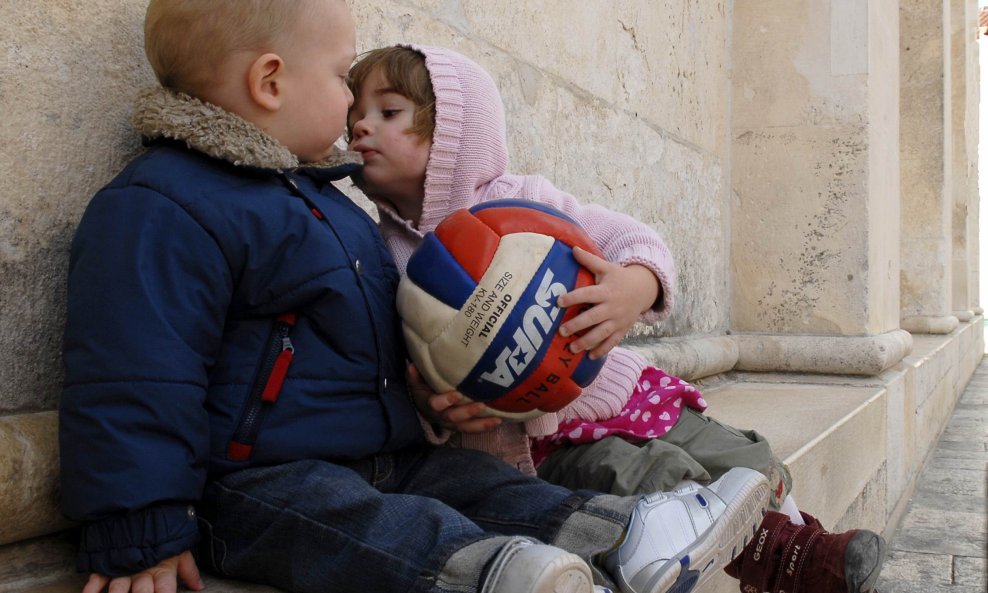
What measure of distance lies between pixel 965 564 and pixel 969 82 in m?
11.5

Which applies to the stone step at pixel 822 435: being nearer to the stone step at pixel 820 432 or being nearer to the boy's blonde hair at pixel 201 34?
Answer: the stone step at pixel 820 432

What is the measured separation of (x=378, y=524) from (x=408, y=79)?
1.00m

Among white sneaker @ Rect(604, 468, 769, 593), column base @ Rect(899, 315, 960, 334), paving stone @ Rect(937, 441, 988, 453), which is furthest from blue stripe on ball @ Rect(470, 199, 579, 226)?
column base @ Rect(899, 315, 960, 334)

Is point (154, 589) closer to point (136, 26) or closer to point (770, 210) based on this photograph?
point (136, 26)

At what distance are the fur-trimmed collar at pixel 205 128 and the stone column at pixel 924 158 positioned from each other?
29.6 feet

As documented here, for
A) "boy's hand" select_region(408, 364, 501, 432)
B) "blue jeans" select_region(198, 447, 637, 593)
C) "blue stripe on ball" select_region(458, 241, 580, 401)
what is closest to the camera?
"blue jeans" select_region(198, 447, 637, 593)

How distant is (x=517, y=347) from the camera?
1657mm

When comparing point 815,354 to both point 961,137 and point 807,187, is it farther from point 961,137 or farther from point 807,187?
point 961,137

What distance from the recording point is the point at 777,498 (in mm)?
2414

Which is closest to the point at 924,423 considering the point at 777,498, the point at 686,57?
the point at 686,57

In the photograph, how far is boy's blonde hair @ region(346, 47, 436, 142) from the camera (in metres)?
2.05

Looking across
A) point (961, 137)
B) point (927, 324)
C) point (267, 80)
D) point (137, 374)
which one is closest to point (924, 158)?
point (927, 324)

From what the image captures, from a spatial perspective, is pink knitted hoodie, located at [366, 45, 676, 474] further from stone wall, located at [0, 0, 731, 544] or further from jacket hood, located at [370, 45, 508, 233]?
stone wall, located at [0, 0, 731, 544]

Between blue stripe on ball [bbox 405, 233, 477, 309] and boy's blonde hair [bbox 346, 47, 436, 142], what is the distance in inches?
15.6
